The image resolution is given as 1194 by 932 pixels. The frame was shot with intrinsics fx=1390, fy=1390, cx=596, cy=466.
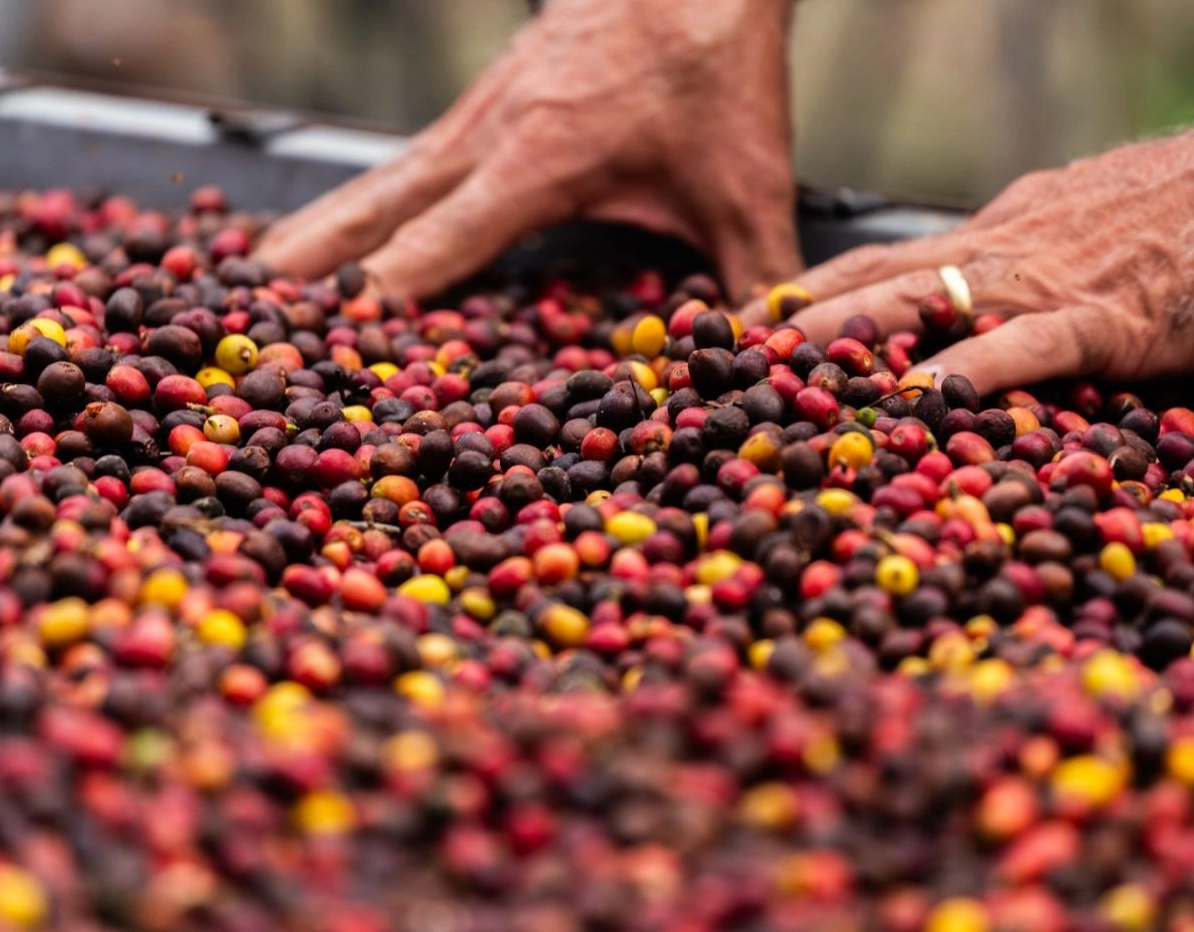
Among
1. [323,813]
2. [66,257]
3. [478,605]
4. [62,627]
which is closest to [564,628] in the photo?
[478,605]

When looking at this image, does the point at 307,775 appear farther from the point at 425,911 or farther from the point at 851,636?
the point at 851,636

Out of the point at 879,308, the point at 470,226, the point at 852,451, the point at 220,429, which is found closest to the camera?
the point at 852,451

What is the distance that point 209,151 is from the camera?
4.53m

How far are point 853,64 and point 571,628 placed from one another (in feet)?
17.9

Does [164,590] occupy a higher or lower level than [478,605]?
higher

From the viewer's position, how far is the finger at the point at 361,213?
376cm

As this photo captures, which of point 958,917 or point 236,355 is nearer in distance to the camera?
point 958,917

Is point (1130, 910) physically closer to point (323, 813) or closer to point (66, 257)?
point (323, 813)

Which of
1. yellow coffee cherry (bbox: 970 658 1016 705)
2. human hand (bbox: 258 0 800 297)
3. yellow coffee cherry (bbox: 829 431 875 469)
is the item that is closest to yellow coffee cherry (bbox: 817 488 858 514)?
yellow coffee cherry (bbox: 829 431 875 469)

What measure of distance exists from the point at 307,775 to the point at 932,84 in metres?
5.94

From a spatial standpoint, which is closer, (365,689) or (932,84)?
(365,689)

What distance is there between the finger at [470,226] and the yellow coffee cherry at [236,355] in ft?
2.20

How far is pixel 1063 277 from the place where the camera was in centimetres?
314

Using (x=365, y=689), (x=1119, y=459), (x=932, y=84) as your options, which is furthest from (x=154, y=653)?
(x=932, y=84)
